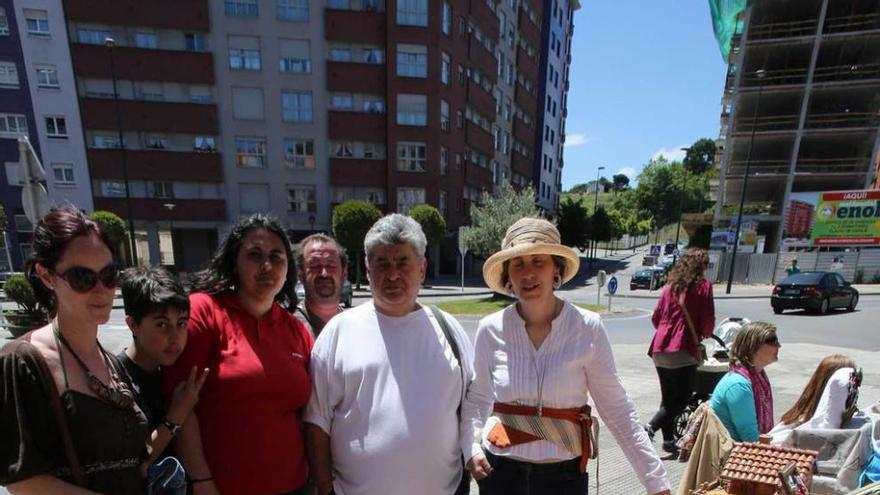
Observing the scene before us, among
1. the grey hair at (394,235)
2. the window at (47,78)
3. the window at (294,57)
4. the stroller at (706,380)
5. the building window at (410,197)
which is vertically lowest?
the stroller at (706,380)

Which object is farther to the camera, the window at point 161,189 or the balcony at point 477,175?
the balcony at point 477,175

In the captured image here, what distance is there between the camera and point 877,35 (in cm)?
2378

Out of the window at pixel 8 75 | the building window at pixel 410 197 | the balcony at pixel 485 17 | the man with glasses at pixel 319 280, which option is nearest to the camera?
the man with glasses at pixel 319 280

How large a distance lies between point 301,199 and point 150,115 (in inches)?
388

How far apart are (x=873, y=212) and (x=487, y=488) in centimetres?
3207

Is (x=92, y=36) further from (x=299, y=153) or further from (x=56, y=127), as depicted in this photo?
(x=299, y=153)

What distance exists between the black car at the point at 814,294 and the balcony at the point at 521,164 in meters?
26.1

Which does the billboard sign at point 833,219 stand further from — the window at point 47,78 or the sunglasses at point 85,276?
the window at point 47,78

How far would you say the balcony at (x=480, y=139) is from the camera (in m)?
29.9

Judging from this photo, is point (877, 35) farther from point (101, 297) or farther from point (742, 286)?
point (101, 297)

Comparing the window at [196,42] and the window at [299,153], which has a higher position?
the window at [196,42]

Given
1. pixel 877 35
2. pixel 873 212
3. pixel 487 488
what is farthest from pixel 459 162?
pixel 487 488

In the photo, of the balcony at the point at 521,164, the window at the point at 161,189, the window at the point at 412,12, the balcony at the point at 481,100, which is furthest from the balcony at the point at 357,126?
the balcony at the point at 521,164

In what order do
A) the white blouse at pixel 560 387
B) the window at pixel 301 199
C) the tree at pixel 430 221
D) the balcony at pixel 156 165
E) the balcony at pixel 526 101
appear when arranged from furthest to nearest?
the balcony at pixel 526 101
the window at pixel 301 199
the balcony at pixel 156 165
the tree at pixel 430 221
the white blouse at pixel 560 387
